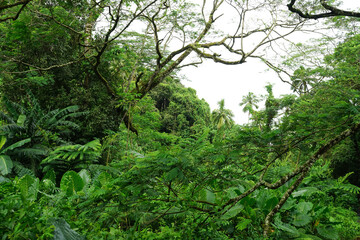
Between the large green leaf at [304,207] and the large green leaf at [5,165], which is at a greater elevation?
the large green leaf at [304,207]

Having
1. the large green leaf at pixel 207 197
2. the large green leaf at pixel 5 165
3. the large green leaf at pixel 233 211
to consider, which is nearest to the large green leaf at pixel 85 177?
the large green leaf at pixel 207 197

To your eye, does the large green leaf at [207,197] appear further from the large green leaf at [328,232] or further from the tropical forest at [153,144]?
the large green leaf at [328,232]

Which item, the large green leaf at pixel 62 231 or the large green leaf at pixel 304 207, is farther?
the large green leaf at pixel 304 207

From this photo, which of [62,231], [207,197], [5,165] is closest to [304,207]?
[207,197]

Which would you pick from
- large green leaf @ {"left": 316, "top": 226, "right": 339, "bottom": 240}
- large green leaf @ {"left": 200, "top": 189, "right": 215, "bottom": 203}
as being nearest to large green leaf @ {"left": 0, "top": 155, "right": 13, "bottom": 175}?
large green leaf @ {"left": 200, "top": 189, "right": 215, "bottom": 203}

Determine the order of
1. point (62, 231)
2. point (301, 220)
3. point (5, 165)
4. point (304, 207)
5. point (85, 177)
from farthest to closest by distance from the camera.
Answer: point (5, 165), point (85, 177), point (304, 207), point (301, 220), point (62, 231)

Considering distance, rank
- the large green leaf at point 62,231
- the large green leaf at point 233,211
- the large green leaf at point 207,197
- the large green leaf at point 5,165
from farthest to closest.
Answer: the large green leaf at point 5,165 < the large green leaf at point 207,197 < the large green leaf at point 233,211 < the large green leaf at point 62,231

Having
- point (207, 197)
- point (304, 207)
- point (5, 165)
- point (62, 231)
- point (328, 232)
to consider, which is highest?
point (304, 207)

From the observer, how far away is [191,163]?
1.77m

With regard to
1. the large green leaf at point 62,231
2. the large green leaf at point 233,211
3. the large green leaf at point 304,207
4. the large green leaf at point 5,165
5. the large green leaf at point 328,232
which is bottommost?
the large green leaf at point 5,165

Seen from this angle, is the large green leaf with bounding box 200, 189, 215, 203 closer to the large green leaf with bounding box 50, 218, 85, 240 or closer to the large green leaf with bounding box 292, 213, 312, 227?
the large green leaf with bounding box 292, 213, 312, 227

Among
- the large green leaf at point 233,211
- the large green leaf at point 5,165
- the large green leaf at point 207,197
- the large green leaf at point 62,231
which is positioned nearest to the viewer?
the large green leaf at point 62,231

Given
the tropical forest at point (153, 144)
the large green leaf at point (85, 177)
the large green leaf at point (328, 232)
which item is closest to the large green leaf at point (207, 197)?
the tropical forest at point (153, 144)

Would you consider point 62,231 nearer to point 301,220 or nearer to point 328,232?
point 301,220
